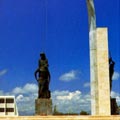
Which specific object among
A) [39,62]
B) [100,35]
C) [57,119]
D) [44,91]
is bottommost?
[57,119]

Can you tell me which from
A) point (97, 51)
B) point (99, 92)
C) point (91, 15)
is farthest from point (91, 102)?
point (91, 15)

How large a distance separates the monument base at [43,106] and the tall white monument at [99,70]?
2.82 meters

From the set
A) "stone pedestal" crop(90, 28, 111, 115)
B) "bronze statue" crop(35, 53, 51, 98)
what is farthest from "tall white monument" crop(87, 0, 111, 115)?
"bronze statue" crop(35, 53, 51, 98)

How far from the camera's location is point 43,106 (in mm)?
21062

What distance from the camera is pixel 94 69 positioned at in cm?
2294

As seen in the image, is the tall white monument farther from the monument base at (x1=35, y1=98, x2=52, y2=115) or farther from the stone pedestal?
the monument base at (x1=35, y1=98, x2=52, y2=115)

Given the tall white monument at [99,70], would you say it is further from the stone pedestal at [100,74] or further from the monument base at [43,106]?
the monument base at [43,106]

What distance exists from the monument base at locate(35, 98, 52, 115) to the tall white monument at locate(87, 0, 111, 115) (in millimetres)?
2819

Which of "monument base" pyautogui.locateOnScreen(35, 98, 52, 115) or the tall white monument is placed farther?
the tall white monument

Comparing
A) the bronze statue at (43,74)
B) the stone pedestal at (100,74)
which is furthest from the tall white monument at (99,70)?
the bronze statue at (43,74)

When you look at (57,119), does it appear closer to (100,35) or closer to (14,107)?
(100,35)

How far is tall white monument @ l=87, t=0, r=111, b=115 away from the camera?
22.6m

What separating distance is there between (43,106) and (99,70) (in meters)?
3.64

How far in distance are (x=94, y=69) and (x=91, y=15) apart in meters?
2.82
